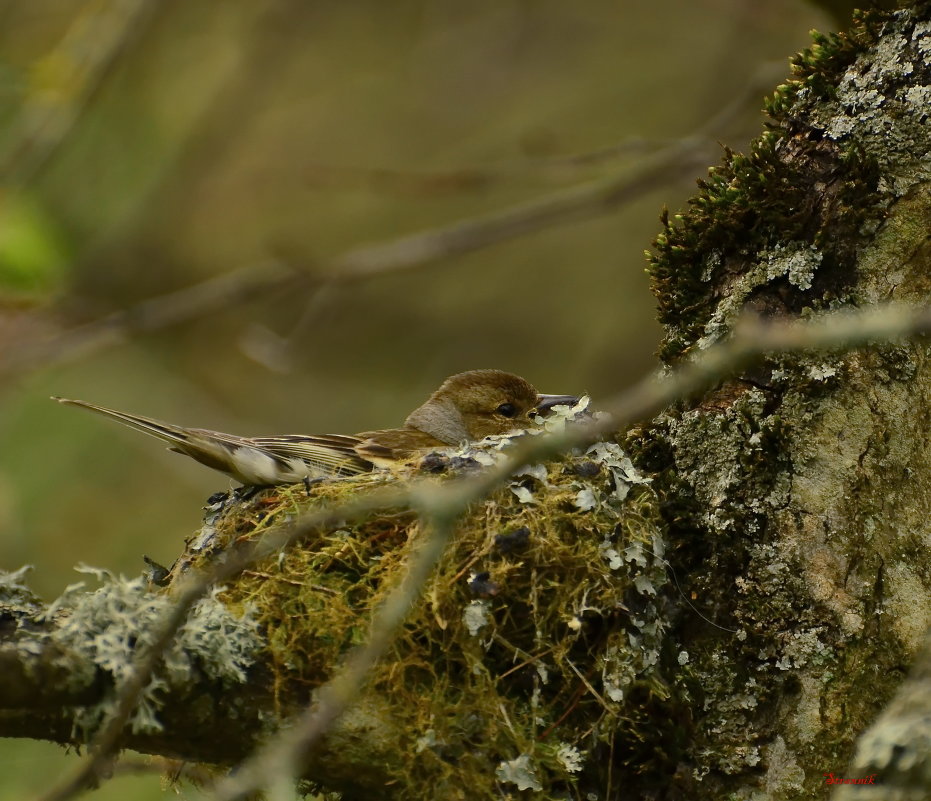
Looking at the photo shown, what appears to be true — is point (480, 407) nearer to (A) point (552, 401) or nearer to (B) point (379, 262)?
(A) point (552, 401)

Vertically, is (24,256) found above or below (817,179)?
above

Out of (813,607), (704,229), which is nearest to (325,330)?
(704,229)

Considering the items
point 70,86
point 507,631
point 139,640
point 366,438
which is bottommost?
point 139,640

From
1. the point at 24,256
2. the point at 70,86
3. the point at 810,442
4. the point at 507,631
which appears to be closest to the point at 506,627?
the point at 507,631

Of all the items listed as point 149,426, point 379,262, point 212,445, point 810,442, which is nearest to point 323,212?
point 379,262

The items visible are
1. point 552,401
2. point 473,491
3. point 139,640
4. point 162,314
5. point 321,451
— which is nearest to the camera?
A: point 473,491

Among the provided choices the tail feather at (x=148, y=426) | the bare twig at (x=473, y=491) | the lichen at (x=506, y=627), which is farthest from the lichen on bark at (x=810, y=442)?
the tail feather at (x=148, y=426)

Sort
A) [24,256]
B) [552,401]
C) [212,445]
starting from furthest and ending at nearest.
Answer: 1. [552,401]
2. [24,256]
3. [212,445]

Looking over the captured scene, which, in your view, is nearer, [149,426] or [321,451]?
[149,426]
